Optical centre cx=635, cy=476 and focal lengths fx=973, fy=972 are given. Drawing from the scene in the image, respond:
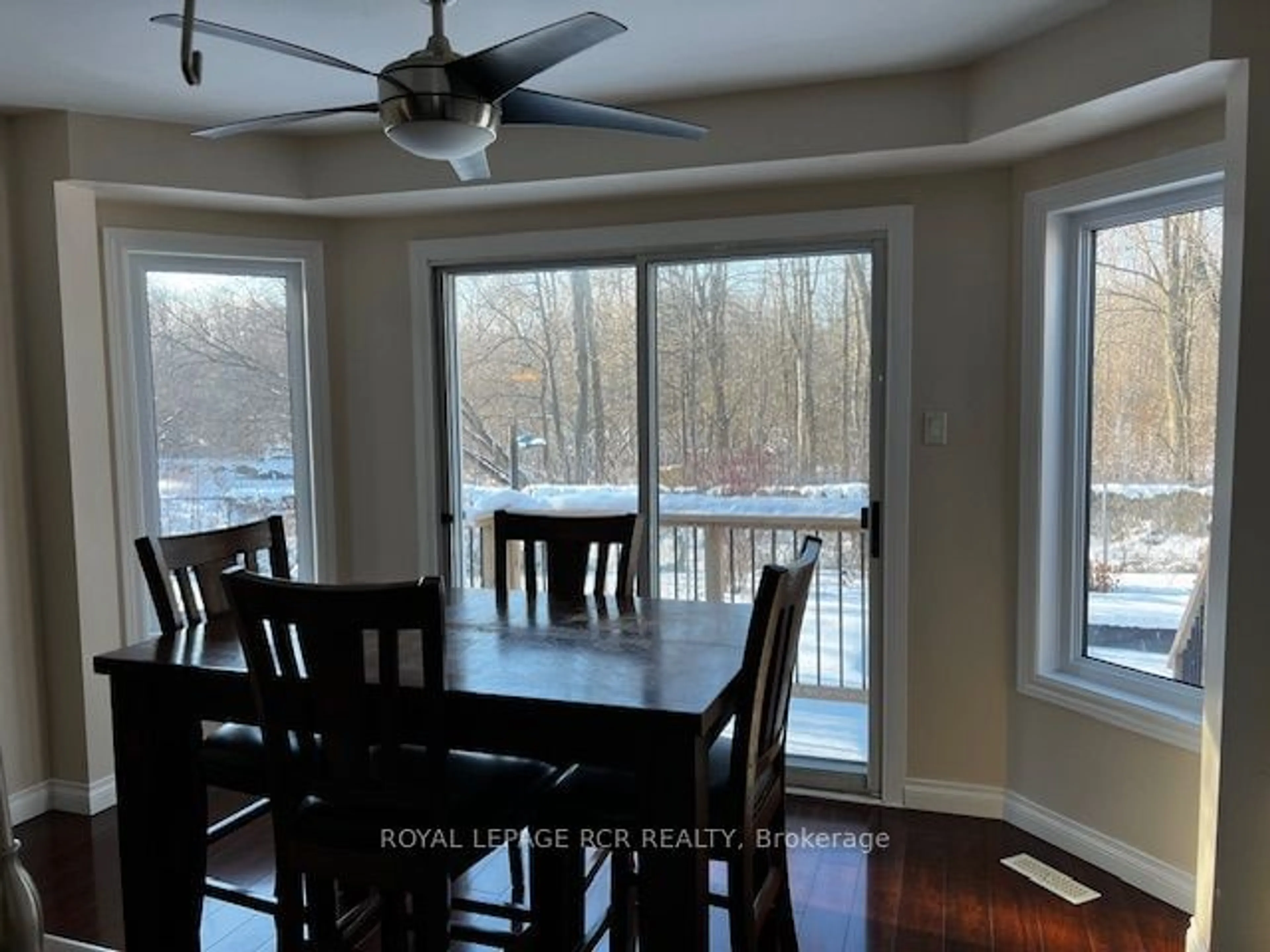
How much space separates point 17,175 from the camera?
3.29m

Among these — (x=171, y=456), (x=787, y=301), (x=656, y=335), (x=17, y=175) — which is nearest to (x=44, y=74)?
(x=17, y=175)

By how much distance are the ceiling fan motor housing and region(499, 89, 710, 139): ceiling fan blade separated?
0.44 feet

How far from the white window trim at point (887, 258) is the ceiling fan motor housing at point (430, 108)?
164 centimetres

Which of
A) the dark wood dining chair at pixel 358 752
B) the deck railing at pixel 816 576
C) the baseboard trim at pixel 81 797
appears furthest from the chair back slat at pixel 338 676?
the baseboard trim at pixel 81 797

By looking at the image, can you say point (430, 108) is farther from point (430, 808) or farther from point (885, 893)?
point (885, 893)

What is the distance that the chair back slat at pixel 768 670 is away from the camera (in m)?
1.96

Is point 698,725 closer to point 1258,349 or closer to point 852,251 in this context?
point 1258,349

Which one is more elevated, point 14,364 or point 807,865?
point 14,364

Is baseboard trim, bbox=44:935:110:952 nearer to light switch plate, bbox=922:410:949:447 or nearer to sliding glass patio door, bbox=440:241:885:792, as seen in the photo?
sliding glass patio door, bbox=440:241:885:792

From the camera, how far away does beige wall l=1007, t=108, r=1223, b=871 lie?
2695 millimetres

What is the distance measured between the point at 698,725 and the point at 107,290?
9.51ft

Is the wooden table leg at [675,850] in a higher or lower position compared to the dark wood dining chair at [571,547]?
lower

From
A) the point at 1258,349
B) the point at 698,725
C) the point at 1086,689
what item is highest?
the point at 1258,349

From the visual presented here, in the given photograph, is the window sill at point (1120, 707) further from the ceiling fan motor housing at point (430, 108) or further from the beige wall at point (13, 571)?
the beige wall at point (13, 571)
